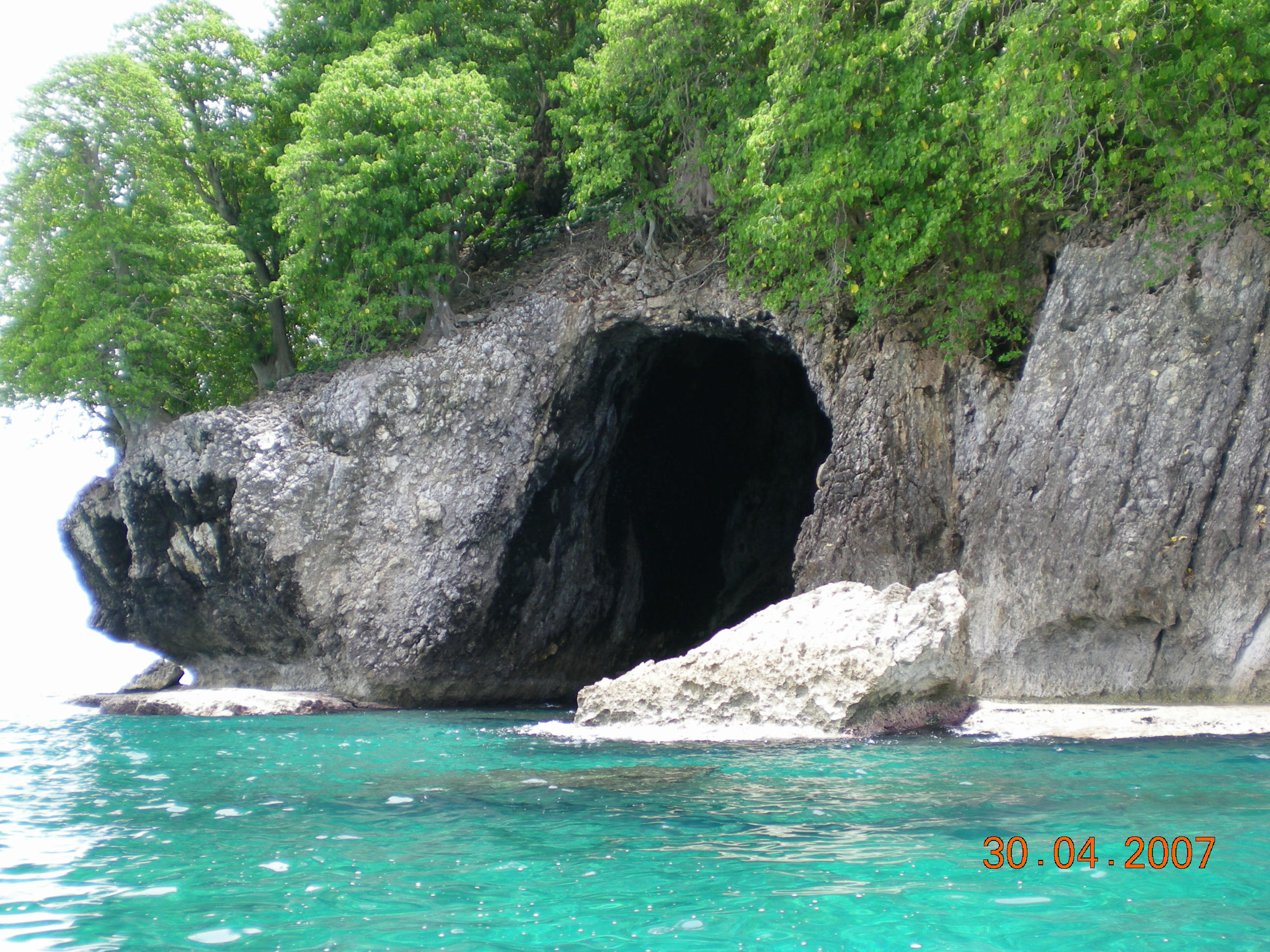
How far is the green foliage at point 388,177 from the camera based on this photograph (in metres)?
17.1

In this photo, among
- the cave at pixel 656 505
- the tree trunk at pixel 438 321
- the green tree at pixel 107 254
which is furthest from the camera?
the green tree at pixel 107 254

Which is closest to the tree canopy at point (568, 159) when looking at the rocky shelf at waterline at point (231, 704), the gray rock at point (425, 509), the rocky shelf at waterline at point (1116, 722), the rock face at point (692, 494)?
the rock face at point (692, 494)

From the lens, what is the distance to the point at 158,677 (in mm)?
21078

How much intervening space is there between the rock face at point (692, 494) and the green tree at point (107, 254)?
203 centimetres

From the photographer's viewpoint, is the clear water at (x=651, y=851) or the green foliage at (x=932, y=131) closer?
the clear water at (x=651, y=851)

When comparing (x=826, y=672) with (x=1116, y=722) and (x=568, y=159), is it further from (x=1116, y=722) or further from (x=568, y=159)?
(x=568, y=159)

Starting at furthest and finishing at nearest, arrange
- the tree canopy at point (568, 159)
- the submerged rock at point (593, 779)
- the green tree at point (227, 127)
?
the green tree at point (227, 127) < the tree canopy at point (568, 159) < the submerged rock at point (593, 779)

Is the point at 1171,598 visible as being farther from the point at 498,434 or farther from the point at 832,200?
the point at 498,434

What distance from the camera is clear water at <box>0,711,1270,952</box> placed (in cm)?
412

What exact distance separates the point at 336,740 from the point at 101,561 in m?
12.3

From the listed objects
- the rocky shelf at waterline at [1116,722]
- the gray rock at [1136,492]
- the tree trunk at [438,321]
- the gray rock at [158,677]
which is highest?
the tree trunk at [438,321]

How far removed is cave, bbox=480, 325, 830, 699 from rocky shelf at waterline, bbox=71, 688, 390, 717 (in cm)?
293
